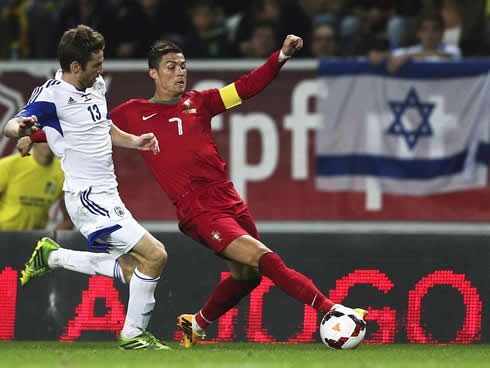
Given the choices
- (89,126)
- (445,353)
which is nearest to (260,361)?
(445,353)

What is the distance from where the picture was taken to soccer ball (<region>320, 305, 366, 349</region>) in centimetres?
671

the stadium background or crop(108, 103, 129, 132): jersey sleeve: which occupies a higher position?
crop(108, 103, 129, 132): jersey sleeve

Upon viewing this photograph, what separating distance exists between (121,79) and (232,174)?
4.56ft

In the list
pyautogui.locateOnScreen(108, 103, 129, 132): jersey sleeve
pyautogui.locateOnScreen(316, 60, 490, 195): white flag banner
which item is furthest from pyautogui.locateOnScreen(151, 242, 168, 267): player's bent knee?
pyautogui.locateOnScreen(316, 60, 490, 195): white flag banner

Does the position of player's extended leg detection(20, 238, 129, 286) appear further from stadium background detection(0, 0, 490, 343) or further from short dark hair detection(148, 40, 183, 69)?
short dark hair detection(148, 40, 183, 69)

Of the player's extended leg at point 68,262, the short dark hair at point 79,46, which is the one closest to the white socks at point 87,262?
the player's extended leg at point 68,262

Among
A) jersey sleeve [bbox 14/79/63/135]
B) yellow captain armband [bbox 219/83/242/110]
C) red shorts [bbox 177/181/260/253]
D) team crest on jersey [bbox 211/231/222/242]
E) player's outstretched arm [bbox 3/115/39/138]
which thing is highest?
yellow captain armband [bbox 219/83/242/110]

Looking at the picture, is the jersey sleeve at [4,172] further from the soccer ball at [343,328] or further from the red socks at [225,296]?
the soccer ball at [343,328]

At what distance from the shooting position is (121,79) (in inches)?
428

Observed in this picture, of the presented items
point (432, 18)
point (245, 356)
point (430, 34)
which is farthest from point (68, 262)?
point (432, 18)

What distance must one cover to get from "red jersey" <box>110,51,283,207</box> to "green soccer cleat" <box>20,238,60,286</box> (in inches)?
34.9

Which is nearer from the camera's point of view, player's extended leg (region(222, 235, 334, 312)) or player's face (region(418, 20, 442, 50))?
player's extended leg (region(222, 235, 334, 312))

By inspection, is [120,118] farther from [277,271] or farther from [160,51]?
[277,271]

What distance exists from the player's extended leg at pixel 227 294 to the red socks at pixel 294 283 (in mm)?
531
